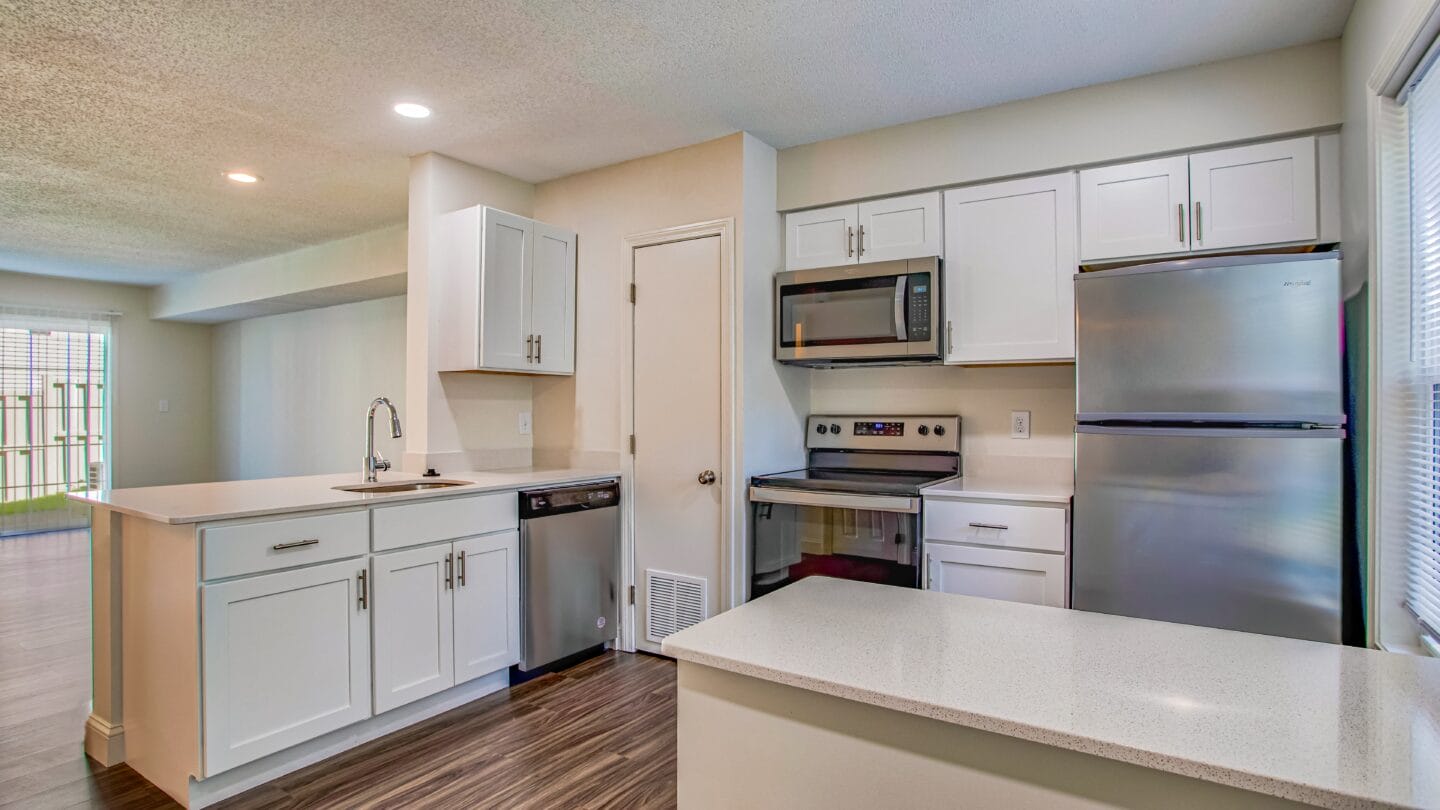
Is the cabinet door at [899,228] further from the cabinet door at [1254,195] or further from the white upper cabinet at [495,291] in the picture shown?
the white upper cabinet at [495,291]

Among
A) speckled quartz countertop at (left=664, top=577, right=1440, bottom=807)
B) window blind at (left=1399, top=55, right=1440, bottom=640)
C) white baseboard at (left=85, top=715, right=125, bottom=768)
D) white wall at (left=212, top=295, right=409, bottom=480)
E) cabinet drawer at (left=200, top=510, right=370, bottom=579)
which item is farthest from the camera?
white wall at (left=212, top=295, right=409, bottom=480)

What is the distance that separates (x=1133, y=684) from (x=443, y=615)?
95.4 inches

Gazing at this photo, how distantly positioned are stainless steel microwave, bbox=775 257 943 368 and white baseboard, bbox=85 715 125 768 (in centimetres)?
277

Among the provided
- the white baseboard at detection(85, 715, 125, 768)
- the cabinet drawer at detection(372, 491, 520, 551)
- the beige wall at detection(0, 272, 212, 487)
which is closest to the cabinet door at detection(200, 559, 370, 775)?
the cabinet drawer at detection(372, 491, 520, 551)

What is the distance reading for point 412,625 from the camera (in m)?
2.63

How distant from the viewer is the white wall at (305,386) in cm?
579

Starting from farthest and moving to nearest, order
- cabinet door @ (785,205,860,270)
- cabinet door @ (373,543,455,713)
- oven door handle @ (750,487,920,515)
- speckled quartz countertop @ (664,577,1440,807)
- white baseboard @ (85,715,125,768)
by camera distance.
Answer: cabinet door @ (785,205,860,270), oven door handle @ (750,487,920,515), cabinet door @ (373,543,455,713), white baseboard @ (85,715,125,768), speckled quartz countertop @ (664,577,1440,807)

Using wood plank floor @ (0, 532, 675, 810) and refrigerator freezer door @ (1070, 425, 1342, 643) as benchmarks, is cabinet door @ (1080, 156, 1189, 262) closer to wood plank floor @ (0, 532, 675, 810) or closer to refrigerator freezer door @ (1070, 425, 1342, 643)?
refrigerator freezer door @ (1070, 425, 1342, 643)

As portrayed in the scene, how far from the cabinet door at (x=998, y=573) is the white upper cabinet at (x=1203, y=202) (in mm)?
1166

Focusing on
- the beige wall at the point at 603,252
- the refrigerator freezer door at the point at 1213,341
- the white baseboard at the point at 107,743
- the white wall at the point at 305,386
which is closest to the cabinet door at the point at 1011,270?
the refrigerator freezer door at the point at 1213,341

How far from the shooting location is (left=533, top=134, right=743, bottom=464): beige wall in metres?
3.37

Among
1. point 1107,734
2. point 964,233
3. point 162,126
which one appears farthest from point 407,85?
point 1107,734

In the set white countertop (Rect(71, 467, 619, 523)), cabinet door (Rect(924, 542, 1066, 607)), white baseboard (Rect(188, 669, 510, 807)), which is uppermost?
white countertop (Rect(71, 467, 619, 523))

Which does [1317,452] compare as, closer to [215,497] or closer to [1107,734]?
[1107,734]
